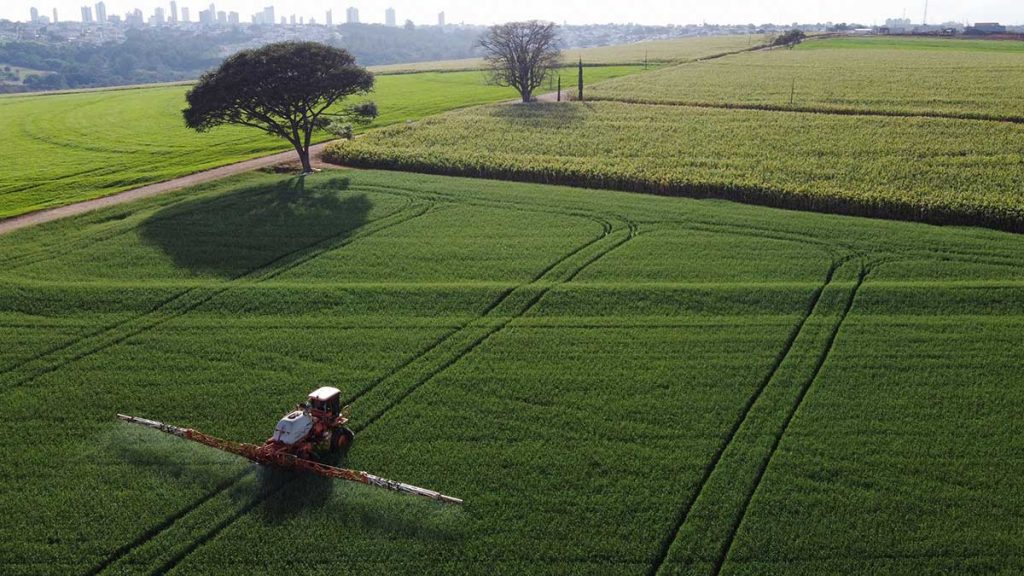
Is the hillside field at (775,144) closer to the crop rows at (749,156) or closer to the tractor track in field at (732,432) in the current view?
the crop rows at (749,156)

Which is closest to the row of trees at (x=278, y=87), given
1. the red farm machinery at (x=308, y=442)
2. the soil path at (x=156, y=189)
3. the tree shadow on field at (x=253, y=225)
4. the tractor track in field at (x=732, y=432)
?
the soil path at (x=156, y=189)

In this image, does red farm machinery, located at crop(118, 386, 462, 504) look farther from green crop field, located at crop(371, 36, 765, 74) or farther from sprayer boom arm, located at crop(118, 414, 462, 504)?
green crop field, located at crop(371, 36, 765, 74)

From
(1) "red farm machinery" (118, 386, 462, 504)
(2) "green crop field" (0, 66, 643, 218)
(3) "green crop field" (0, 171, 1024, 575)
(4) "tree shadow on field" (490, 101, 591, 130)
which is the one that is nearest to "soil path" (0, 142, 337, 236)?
(2) "green crop field" (0, 66, 643, 218)

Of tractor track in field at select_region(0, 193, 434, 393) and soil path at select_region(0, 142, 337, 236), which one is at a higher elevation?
soil path at select_region(0, 142, 337, 236)

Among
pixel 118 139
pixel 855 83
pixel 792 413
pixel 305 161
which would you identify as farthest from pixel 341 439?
pixel 855 83

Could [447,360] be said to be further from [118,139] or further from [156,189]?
[118,139]
